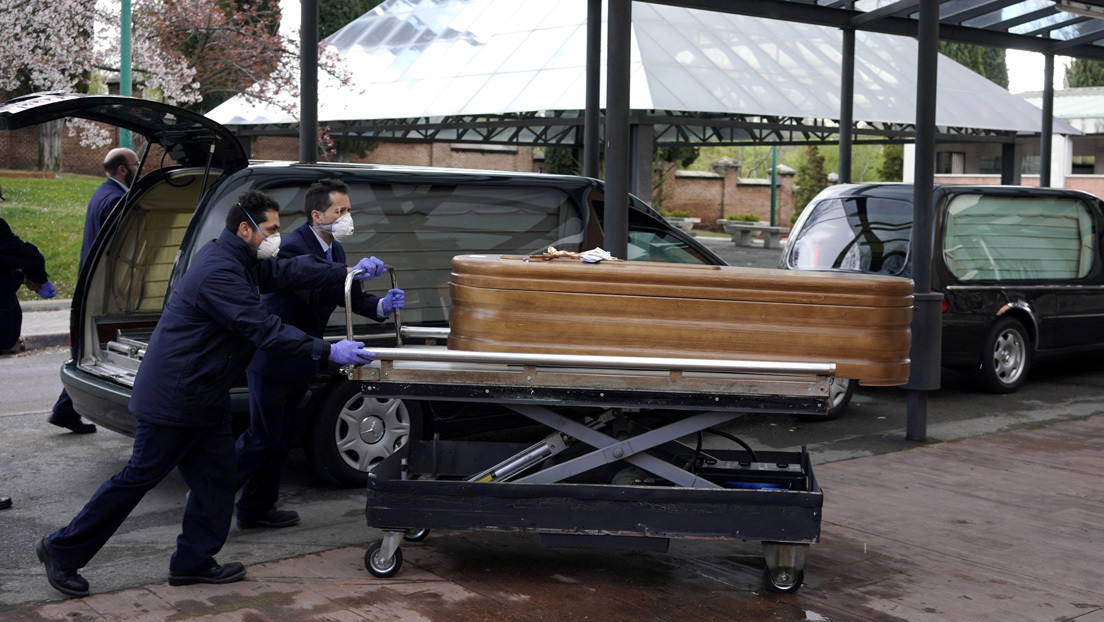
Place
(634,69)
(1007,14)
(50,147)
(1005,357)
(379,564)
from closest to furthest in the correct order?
(379,564), (1005,357), (1007,14), (634,69), (50,147)

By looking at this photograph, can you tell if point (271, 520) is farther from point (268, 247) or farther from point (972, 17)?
point (972, 17)

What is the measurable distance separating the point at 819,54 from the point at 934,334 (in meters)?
16.1

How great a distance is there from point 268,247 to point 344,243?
1.78m

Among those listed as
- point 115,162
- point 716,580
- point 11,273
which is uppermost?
point 115,162

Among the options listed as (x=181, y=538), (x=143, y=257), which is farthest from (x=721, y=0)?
(x=181, y=538)

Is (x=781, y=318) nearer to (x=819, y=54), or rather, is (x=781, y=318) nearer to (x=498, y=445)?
(x=498, y=445)

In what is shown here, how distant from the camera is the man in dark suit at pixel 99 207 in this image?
8125 mm

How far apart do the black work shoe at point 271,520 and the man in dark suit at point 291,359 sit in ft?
0.35

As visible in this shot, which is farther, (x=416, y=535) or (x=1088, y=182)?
(x=1088, y=182)

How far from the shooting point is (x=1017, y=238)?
35.8 feet

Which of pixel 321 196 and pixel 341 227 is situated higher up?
pixel 321 196

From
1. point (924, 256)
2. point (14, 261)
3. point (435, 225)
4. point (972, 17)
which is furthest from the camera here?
point (972, 17)

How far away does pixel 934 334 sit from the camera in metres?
8.59

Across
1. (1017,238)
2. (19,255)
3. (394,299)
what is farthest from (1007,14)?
(19,255)
